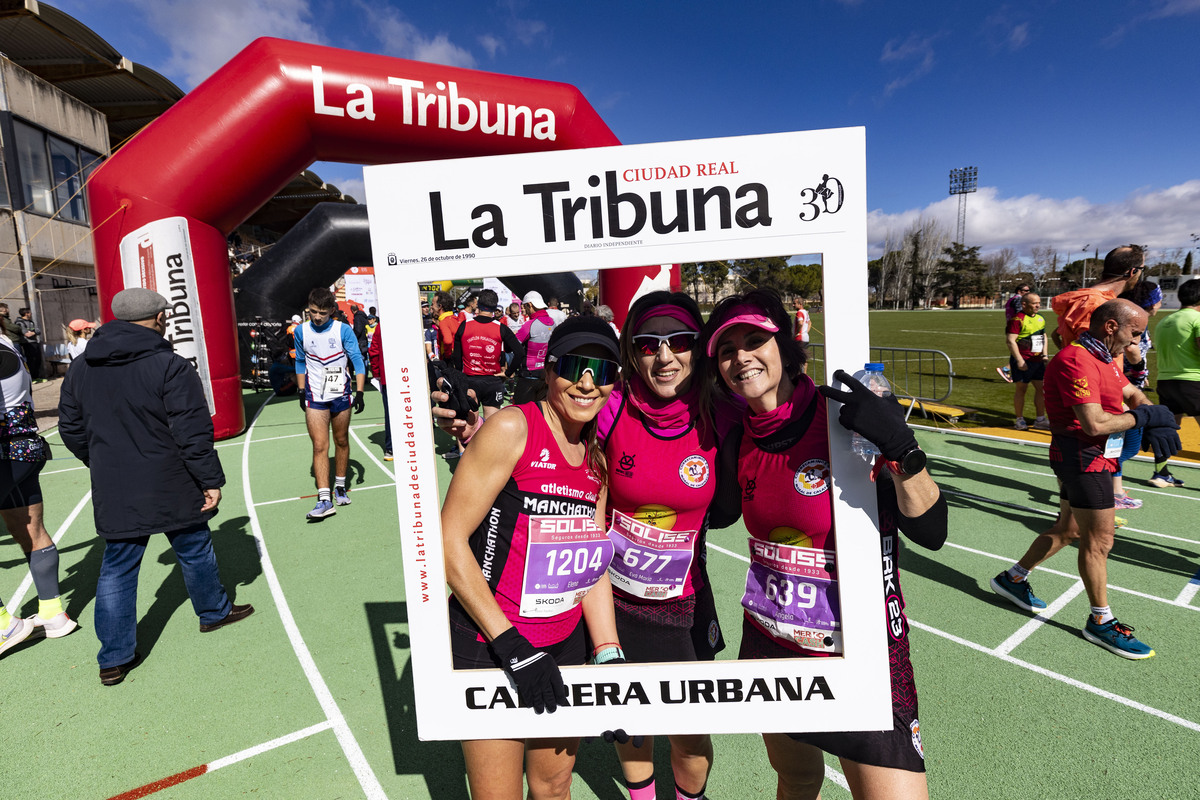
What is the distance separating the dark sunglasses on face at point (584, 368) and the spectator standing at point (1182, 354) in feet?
19.9

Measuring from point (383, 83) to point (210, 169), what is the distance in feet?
7.02

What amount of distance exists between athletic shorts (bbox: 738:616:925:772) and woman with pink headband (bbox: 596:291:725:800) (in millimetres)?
498

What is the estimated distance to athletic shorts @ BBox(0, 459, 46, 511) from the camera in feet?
11.4

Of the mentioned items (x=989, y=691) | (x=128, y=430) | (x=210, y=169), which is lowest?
(x=989, y=691)

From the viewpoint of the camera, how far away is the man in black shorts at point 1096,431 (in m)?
3.11

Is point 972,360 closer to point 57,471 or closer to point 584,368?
point 584,368

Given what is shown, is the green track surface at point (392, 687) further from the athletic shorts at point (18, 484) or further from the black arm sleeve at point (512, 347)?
the black arm sleeve at point (512, 347)

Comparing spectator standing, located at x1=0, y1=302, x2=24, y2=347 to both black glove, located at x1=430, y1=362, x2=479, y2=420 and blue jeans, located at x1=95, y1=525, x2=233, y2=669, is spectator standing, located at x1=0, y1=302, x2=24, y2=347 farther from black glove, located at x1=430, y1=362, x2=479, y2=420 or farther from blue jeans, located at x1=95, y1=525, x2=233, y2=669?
black glove, located at x1=430, y1=362, x2=479, y2=420

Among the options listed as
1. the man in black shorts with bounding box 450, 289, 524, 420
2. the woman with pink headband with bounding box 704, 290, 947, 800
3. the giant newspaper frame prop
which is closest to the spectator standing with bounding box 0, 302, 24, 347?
the man in black shorts with bounding box 450, 289, 524, 420

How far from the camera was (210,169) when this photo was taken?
5992 mm

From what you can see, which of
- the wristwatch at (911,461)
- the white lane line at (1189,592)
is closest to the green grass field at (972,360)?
the wristwatch at (911,461)

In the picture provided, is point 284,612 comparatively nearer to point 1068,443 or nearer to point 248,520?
point 248,520

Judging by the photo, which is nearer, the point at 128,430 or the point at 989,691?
the point at 989,691

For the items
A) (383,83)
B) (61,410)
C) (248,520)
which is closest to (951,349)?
(383,83)
